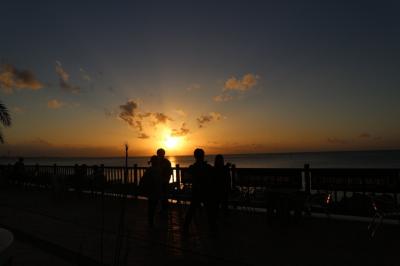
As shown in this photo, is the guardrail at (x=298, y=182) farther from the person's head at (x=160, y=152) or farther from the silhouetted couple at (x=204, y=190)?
the silhouetted couple at (x=204, y=190)

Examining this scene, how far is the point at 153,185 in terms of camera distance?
353 inches

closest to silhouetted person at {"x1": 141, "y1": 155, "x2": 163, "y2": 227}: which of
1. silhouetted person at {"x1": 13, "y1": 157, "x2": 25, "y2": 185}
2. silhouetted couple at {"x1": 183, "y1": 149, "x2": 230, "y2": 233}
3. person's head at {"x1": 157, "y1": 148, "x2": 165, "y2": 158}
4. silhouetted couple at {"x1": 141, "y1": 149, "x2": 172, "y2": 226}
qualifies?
silhouetted couple at {"x1": 141, "y1": 149, "x2": 172, "y2": 226}

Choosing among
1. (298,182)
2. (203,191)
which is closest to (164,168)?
(203,191)

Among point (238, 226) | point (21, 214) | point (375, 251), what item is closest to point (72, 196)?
point (21, 214)

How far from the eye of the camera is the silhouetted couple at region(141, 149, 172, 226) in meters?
8.92

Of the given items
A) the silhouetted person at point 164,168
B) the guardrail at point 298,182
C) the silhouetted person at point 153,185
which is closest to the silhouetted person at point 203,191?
the silhouetted person at point 153,185

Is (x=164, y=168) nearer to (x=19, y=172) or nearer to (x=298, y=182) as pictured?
(x=298, y=182)

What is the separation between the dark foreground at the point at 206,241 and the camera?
587 centimetres

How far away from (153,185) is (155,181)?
13 centimetres

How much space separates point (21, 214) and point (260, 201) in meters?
6.90

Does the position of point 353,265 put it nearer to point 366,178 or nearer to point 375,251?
point 375,251

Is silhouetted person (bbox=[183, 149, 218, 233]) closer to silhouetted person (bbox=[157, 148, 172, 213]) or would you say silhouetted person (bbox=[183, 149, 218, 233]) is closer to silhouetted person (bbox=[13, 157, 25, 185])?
silhouetted person (bbox=[157, 148, 172, 213])

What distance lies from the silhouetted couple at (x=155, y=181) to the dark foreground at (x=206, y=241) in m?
0.45

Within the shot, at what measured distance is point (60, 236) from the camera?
775 cm
